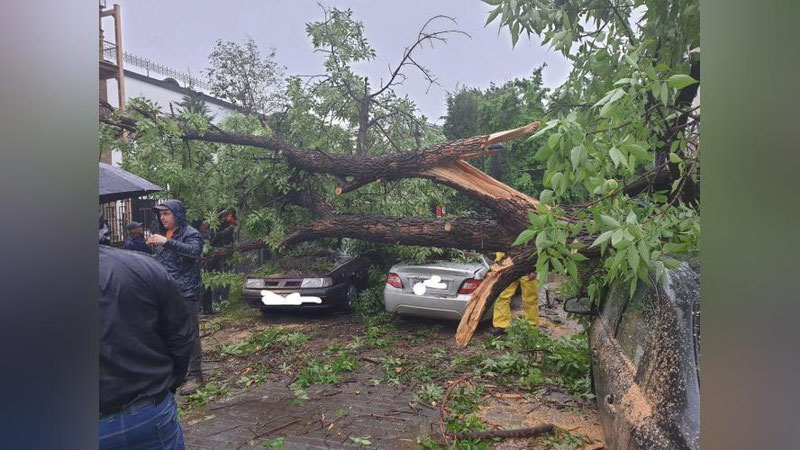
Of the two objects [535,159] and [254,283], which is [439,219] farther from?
[535,159]

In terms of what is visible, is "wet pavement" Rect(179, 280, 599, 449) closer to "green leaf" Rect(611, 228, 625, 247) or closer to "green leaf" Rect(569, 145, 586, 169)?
"green leaf" Rect(611, 228, 625, 247)

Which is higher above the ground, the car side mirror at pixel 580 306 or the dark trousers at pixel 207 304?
the car side mirror at pixel 580 306

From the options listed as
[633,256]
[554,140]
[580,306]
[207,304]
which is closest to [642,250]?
[633,256]

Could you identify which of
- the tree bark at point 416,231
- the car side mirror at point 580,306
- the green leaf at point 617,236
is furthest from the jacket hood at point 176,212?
the green leaf at point 617,236

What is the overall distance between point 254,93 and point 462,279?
3491 mm

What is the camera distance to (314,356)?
15.6 ft

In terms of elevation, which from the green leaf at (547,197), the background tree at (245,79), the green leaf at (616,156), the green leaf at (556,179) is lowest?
the green leaf at (547,197)

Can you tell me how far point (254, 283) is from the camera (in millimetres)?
5535

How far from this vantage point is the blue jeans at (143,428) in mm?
1477

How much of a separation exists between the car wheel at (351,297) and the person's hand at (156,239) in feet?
10.5

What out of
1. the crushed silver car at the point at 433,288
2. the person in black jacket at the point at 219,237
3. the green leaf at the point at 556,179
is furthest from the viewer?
the person in black jacket at the point at 219,237

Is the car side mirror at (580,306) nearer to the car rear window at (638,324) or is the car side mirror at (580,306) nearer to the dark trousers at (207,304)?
the car rear window at (638,324)
